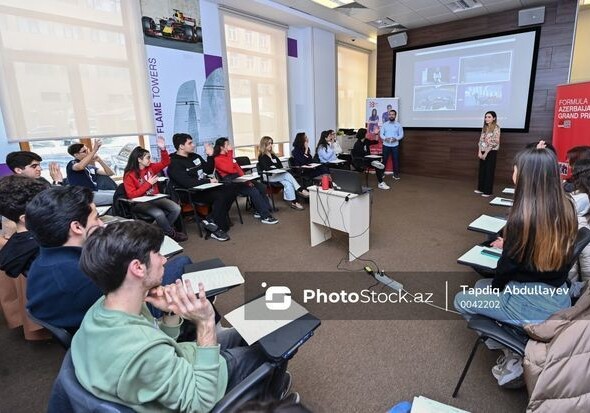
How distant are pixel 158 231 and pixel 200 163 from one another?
3475mm

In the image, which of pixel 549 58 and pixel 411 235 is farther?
pixel 549 58

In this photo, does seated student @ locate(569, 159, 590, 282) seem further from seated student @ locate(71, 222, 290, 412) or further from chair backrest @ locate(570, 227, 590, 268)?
seated student @ locate(71, 222, 290, 412)

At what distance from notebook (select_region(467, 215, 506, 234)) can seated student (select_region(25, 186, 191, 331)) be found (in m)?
2.14

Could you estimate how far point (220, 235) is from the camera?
4004mm

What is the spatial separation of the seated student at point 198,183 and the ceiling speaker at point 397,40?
18.1 ft

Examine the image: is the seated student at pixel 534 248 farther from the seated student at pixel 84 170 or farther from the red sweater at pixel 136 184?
the seated student at pixel 84 170

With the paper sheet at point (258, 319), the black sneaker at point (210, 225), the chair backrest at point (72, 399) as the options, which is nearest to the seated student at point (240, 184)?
the black sneaker at point (210, 225)

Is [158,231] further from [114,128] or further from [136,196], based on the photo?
[114,128]

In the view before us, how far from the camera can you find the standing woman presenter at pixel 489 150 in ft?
18.2

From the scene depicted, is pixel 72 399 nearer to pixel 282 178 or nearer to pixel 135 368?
pixel 135 368

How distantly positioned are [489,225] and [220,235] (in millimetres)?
2873

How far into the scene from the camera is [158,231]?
1109 millimetres

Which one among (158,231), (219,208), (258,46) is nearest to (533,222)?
(158,231)

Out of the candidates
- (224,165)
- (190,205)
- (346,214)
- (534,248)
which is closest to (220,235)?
(190,205)
